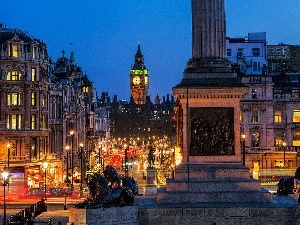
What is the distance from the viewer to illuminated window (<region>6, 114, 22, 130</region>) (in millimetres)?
76812

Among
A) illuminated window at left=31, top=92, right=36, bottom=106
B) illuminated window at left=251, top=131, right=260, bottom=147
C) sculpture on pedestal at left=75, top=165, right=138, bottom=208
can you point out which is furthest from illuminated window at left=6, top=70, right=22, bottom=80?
sculpture on pedestal at left=75, top=165, right=138, bottom=208

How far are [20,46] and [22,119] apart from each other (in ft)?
25.9

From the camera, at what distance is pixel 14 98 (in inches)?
3061

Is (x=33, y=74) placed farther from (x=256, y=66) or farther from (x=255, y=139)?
(x=256, y=66)

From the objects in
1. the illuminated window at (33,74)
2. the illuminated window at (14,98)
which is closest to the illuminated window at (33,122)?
the illuminated window at (14,98)

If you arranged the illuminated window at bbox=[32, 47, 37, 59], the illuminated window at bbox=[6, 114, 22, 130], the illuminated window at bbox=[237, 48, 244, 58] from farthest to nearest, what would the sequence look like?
the illuminated window at bbox=[237, 48, 244, 58] < the illuminated window at bbox=[32, 47, 37, 59] < the illuminated window at bbox=[6, 114, 22, 130]

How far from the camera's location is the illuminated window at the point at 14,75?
254 feet

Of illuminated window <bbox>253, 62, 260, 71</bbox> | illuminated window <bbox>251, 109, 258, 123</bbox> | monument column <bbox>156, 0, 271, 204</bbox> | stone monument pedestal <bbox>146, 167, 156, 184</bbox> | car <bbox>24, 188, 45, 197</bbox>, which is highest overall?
illuminated window <bbox>253, 62, 260, 71</bbox>

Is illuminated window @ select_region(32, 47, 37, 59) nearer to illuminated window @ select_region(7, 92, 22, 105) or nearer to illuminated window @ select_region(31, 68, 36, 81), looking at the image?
illuminated window @ select_region(31, 68, 36, 81)

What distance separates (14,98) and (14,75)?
2.49 meters

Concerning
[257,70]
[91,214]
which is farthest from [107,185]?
[257,70]

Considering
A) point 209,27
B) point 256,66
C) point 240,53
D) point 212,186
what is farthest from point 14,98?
point 212,186

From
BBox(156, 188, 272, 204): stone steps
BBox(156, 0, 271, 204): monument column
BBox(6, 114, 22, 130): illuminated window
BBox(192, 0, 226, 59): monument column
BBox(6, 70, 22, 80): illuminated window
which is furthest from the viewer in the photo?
BBox(6, 70, 22, 80): illuminated window

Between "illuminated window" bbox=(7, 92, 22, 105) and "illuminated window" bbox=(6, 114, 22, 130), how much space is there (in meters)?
1.43
